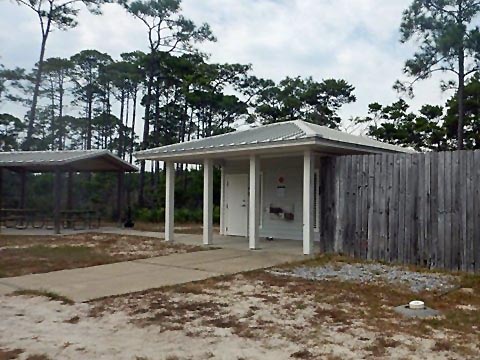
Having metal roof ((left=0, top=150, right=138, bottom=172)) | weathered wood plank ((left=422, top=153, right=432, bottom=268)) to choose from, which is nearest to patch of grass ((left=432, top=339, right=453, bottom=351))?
weathered wood plank ((left=422, top=153, right=432, bottom=268))

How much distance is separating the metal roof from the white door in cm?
506

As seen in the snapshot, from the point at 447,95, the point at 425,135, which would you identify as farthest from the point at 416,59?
the point at 425,135

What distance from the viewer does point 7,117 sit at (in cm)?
2605

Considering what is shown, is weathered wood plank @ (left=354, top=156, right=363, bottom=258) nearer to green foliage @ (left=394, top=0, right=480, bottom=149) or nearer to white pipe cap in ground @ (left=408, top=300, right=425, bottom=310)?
white pipe cap in ground @ (left=408, top=300, right=425, bottom=310)

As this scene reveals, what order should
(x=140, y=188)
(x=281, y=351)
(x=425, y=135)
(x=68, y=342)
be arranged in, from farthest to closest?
(x=140, y=188)
(x=425, y=135)
(x=68, y=342)
(x=281, y=351)

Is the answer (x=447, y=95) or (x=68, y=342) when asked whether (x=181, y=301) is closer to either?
(x=68, y=342)

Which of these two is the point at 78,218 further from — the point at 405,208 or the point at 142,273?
the point at 405,208

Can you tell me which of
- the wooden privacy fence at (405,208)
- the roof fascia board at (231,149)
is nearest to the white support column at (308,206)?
the wooden privacy fence at (405,208)

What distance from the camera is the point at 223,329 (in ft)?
14.1

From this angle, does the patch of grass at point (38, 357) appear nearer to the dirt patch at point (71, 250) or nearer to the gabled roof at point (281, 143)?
the dirt patch at point (71, 250)

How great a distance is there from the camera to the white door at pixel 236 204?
1341 centimetres

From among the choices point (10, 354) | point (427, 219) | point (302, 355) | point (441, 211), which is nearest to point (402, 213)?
point (427, 219)

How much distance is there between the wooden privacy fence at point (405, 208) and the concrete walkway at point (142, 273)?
1236 mm

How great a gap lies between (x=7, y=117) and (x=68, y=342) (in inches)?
1000
